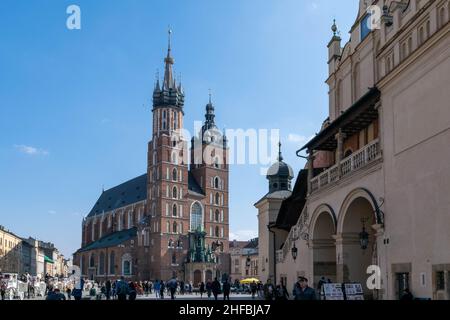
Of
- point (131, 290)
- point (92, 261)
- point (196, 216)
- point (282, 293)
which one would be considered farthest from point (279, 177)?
point (92, 261)

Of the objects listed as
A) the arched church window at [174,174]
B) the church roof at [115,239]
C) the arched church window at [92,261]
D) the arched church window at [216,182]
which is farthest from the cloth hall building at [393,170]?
the arched church window at [92,261]

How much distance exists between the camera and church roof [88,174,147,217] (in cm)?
13012

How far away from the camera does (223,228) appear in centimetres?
12025

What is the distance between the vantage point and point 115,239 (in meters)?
124

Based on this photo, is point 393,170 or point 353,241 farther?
point 353,241

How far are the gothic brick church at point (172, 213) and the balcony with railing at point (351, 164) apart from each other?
267 feet

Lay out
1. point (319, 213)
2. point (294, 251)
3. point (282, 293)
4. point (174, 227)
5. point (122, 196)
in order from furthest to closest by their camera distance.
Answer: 1. point (122, 196)
2. point (174, 227)
3. point (294, 251)
4. point (282, 293)
5. point (319, 213)

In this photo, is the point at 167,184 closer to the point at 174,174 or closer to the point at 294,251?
the point at 174,174

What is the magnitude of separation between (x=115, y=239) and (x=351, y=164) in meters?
105

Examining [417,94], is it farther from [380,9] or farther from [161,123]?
[161,123]

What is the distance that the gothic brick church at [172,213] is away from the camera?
109188 millimetres

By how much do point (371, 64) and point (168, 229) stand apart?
280ft

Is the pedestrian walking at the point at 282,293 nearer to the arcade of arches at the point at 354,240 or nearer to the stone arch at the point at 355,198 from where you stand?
the arcade of arches at the point at 354,240

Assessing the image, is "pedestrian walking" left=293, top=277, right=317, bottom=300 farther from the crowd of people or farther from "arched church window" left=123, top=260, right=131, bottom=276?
"arched church window" left=123, top=260, right=131, bottom=276
